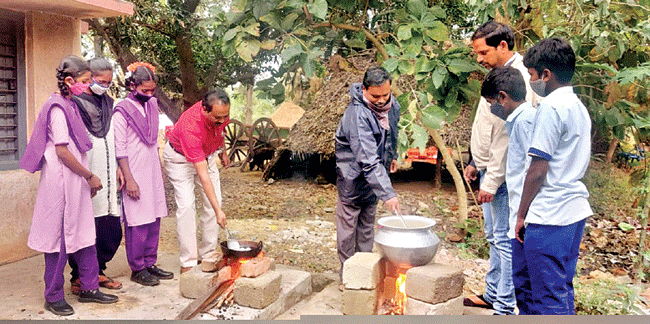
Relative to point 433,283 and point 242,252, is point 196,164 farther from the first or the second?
point 433,283

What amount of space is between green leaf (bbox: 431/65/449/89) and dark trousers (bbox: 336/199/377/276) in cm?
96

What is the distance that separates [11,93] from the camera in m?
4.60

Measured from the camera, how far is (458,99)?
436 centimetres

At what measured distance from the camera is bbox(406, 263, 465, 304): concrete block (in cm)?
312

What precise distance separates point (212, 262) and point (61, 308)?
3.09 ft

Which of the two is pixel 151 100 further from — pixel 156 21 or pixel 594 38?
pixel 156 21

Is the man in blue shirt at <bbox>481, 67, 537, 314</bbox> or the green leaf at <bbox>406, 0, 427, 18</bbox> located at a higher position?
the green leaf at <bbox>406, 0, 427, 18</bbox>

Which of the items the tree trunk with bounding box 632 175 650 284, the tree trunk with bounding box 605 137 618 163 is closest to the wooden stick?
the tree trunk with bounding box 632 175 650 284

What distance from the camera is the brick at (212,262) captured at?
11.9 feet

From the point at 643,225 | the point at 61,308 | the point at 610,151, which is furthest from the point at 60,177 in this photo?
the point at 610,151

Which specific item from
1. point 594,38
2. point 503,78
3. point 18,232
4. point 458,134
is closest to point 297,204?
point 458,134

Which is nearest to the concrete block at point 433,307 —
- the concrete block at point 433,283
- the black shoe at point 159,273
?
the concrete block at point 433,283

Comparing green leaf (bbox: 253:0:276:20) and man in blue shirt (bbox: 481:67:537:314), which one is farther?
green leaf (bbox: 253:0:276:20)

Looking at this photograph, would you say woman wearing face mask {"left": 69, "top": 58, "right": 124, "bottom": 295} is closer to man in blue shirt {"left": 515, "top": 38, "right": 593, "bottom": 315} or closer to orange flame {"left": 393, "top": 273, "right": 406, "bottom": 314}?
orange flame {"left": 393, "top": 273, "right": 406, "bottom": 314}
